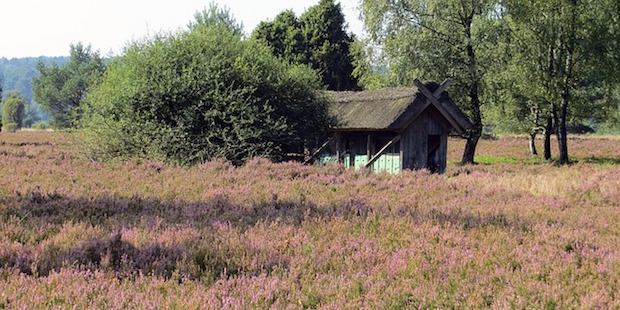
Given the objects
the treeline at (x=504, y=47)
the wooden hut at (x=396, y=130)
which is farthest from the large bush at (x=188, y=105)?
the treeline at (x=504, y=47)

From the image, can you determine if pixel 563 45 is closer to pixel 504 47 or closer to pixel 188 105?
pixel 504 47

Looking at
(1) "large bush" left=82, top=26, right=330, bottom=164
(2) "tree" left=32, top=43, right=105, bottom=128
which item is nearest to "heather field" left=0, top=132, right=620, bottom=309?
(1) "large bush" left=82, top=26, right=330, bottom=164

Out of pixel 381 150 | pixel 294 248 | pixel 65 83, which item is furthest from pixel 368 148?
pixel 65 83

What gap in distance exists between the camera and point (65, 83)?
73.2 m

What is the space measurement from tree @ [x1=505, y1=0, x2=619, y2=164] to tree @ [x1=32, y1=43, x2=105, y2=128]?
2477 inches

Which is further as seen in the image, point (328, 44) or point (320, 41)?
point (320, 41)

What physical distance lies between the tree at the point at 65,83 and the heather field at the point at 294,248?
230 feet

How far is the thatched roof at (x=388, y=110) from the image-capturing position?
739 inches

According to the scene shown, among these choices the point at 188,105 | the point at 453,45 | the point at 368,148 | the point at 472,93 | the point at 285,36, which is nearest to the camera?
the point at 188,105

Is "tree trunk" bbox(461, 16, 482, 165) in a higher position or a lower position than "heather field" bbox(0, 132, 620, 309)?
higher

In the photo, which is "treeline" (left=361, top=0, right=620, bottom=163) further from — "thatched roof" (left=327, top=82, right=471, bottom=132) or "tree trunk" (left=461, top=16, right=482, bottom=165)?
"thatched roof" (left=327, top=82, right=471, bottom=132)

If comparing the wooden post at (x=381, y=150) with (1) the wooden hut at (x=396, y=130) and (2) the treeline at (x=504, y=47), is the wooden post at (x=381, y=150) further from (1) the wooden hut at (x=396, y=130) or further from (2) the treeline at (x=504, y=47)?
(2) the treeline at (x=504, y=47)

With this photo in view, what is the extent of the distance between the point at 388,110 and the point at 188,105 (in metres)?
8.10

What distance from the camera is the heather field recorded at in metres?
4.29
